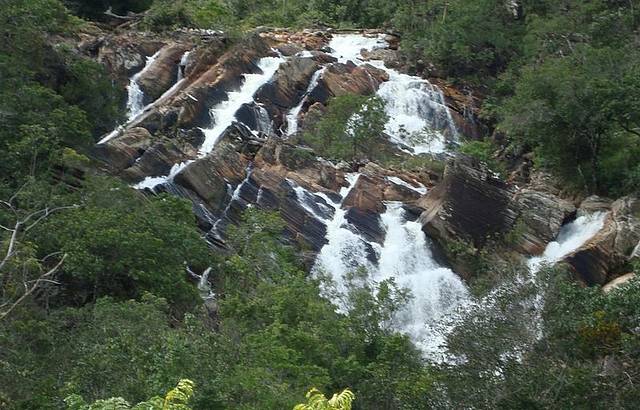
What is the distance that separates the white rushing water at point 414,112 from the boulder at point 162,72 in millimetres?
8876

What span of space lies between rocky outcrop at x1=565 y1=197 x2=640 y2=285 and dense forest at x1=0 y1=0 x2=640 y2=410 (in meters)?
2.22

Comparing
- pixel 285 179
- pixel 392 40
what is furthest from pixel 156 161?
pixel 392 40

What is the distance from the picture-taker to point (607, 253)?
27.8 metres

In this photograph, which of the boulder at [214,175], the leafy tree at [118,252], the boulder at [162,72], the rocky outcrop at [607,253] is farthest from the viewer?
the boulder at [162,72]

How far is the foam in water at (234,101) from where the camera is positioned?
110ft

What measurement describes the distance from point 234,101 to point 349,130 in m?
5.44

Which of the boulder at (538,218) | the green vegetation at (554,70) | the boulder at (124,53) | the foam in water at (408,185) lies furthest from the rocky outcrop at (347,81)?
the boulder at (538,218)

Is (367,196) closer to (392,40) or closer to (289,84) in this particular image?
(289,84)

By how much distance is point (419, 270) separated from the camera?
28531 mm

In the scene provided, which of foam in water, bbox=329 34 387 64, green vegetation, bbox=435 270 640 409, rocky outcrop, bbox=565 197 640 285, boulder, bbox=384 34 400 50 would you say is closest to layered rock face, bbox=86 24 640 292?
rocky outcrop, bbox=565 197 640 285

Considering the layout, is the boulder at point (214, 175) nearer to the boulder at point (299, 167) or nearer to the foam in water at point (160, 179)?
the foam in water at point (160, 179)

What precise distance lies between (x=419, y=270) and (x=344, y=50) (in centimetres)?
2041

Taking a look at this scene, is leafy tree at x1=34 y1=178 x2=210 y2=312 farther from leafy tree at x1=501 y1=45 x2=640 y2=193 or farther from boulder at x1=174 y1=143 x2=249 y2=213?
leafy tree at x1=501 y1=45 x2=640 y2=193

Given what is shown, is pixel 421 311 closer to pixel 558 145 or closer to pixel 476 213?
pixel 476 213
